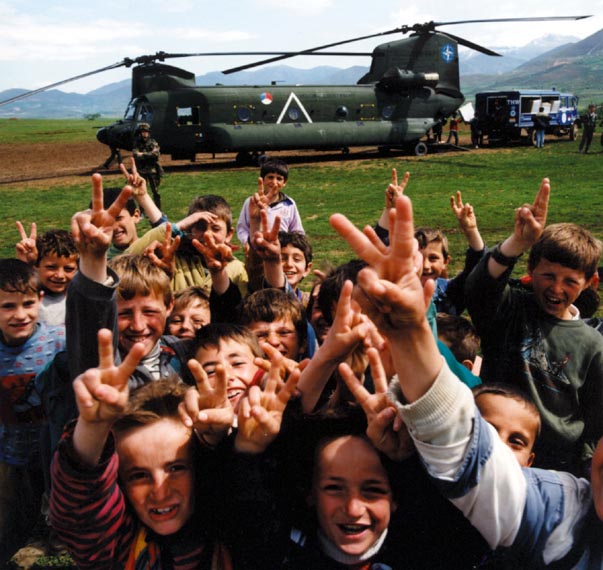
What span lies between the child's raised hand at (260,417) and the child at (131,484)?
0.22ft

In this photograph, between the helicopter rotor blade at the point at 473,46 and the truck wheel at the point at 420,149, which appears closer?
the helicopter rotor blade at the point at 473,46

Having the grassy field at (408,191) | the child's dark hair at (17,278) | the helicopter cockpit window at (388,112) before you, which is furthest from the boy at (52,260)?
the helicopter cockpit window at (388,112)

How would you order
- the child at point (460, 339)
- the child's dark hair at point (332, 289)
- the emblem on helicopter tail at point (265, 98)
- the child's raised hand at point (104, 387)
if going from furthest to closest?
1. the emblem on helicopter tail at point (265, 98)
2. the child at point (460, 339)
3. the child's dark hair at point (332, 289)
4. the child's raised hand at point (104, 387)

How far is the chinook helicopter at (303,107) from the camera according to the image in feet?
65.3

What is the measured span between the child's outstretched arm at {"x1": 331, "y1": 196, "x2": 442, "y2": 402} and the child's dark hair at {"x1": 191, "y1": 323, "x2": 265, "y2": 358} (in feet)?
4.01

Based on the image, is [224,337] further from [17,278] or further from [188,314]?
[17,278]

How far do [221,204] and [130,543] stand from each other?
9.48 feet

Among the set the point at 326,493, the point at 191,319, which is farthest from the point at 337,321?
the point at 191,319

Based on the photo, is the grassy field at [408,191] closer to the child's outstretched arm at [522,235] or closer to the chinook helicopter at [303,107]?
the chinook helicopter at [303,107]

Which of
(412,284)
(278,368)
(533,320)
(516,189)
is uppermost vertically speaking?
(412,284)

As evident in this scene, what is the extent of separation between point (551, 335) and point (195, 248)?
2283 millimetres

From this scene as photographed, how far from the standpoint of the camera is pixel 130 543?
1.73 m

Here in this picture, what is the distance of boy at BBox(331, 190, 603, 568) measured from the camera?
4.27ft

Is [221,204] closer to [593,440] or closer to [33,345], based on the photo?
[33,345]
